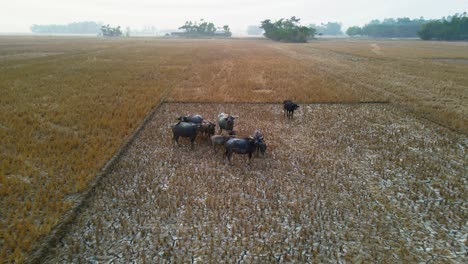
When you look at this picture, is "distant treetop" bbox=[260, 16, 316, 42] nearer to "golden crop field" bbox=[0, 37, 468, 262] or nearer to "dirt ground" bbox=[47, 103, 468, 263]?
"golden crop field" bbox=[0, 37, 468, 262]

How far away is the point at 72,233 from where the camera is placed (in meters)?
5.16

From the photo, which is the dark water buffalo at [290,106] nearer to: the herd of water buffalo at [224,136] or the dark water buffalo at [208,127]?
the herd of water buffalo at [224,136]

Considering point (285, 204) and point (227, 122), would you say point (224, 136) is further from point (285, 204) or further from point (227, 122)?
point (285, 204)

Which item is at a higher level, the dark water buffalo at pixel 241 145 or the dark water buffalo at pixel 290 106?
the dark water buffalo at pixel 290 106

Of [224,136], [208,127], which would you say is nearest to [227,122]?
[208,127]

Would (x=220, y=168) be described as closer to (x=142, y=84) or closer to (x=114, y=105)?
(x=114, y=105)

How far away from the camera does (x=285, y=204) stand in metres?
6.04

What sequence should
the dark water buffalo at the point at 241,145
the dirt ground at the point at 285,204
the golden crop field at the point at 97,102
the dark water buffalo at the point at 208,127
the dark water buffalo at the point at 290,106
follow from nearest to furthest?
the dirt ground at the point at 285,204 < the golden crop field at the point at 97,102 < the dark water buffalo at the point at 241,145 < the dark water buffalo at the point at 208,127 < the dark water buffalo at the point at 290,106

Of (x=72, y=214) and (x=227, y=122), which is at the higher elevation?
(x=227, y=122)

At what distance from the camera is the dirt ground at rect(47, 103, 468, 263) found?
4.80m

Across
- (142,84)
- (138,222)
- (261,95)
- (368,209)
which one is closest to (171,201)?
(138,222)

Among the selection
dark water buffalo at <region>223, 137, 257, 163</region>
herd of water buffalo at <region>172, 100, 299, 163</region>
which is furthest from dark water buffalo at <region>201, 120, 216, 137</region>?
dark water buffalo at <region>223, 137, 257, 163</region>

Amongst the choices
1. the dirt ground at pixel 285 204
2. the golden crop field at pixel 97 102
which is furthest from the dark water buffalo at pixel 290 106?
the golden crop field at pixel 97 102

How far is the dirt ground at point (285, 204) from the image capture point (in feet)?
15.8
